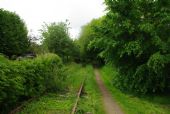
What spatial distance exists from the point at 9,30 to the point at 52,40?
29.6ft

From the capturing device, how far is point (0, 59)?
1673 cm

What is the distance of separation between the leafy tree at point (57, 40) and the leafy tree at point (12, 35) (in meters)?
3.97

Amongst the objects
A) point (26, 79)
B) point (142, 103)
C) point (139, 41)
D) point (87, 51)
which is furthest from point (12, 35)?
point (87, 51)

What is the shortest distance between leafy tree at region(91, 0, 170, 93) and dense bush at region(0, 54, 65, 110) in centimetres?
491

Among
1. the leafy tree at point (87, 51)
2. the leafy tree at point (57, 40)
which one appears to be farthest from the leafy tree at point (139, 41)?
the leafy tree at point (87, 51)

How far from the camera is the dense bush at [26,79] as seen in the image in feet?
51.0

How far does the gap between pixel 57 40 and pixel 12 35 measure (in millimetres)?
9841

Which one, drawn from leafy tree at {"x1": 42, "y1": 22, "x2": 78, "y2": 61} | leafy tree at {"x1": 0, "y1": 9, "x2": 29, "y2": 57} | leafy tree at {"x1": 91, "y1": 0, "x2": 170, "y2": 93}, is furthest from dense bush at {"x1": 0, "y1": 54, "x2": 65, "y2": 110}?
leafy tree at {"x1": 42, "y1": 22, "x2": 78, "y2": 61}

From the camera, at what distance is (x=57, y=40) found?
5588cm

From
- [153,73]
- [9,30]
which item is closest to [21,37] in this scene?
[9,30]

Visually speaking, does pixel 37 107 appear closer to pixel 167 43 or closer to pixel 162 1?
pixel 167 43

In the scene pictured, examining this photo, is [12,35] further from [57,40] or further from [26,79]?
[26,79]

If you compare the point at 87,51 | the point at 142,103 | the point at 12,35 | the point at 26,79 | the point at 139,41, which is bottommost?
the point at 142,103

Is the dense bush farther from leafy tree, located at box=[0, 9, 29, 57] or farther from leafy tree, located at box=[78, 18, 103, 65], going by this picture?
leafy tree, located at box=[78, 18, 103, 65]
